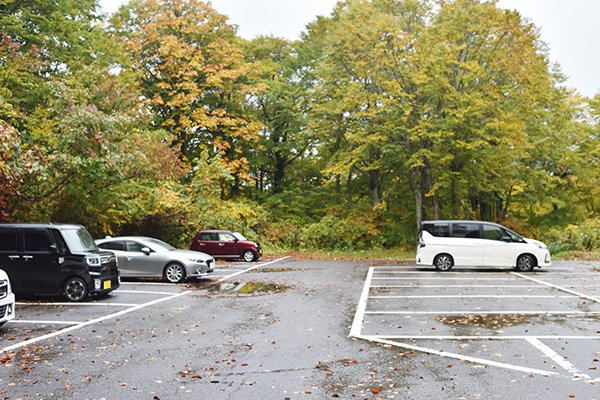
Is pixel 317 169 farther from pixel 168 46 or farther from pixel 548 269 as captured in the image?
pixel 548 269

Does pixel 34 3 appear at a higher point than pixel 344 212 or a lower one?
higher

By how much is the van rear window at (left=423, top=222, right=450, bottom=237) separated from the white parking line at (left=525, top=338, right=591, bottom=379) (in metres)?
12.0

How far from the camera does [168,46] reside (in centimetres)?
3416

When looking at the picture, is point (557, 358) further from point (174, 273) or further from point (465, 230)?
point (465, 230)

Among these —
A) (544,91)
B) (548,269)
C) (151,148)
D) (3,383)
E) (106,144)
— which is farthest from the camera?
(544,91)

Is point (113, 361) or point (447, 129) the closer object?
point (113, 361)

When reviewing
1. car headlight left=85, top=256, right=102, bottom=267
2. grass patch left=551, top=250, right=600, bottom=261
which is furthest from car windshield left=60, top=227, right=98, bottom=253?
grass patch left=551, top=250, right=600, bottom=261

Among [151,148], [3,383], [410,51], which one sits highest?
[410,51]

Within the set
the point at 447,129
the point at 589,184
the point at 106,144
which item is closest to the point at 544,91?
the point at 447,129

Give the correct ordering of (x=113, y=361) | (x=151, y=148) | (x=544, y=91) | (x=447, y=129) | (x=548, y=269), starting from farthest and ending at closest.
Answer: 1. (x=544, y=91)
2. (x=447, y=129)
3. (x=151, y=148)
4. (x=548, y=269)
5. (x=113, y=361)

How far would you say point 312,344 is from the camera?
339 inches

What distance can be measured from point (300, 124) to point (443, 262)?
64.1 ft

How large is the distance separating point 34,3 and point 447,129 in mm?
20513

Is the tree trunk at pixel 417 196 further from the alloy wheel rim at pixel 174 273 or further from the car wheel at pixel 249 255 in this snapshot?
the alloy wheel rim at pixel 174 273
